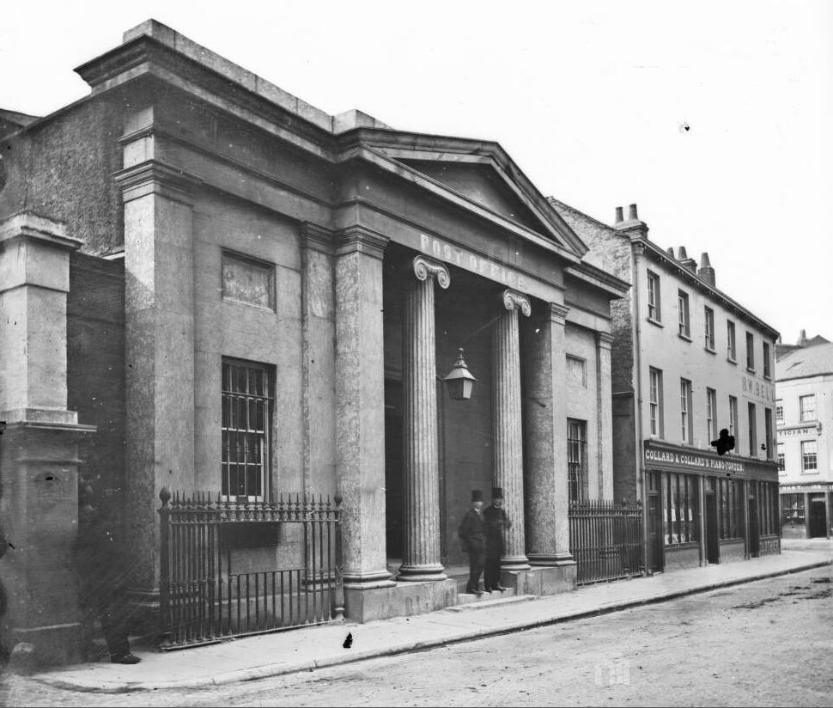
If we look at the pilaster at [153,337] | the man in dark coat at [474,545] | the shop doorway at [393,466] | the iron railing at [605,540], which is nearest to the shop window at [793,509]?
the iron railing at [605,540]

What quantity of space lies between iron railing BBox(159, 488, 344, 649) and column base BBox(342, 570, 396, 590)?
0.18 metres

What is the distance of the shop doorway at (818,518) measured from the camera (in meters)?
49.8

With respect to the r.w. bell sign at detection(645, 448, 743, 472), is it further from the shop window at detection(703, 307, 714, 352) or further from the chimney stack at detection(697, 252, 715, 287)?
the chimney stack at detection(697, 252, 715, 287)

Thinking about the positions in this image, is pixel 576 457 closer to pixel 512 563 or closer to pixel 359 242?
pixel 512 563

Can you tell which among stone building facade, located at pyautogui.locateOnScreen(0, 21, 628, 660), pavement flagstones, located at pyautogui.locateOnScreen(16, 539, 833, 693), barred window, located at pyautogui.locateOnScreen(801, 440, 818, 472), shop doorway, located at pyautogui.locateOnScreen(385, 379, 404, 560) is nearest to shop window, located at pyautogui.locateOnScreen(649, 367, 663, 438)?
pavement flagstones, located at pyautogui.locateOnScreen(16, 539, 833, 693)

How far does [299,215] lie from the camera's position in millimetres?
13336

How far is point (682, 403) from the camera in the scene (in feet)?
90.3

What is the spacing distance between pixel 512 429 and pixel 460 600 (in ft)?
11.3

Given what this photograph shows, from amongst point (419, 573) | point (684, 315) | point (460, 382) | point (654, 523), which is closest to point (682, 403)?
point (684, 315)

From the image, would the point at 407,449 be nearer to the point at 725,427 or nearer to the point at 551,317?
the point at 551,317

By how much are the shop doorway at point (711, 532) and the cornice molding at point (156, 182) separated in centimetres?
2131

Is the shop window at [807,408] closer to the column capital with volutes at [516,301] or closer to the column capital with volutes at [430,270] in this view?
the column capital with volutes at [516,301]

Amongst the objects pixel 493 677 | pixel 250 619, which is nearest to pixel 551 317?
pixel 250 619

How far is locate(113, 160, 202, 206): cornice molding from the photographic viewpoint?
36.9 feet
